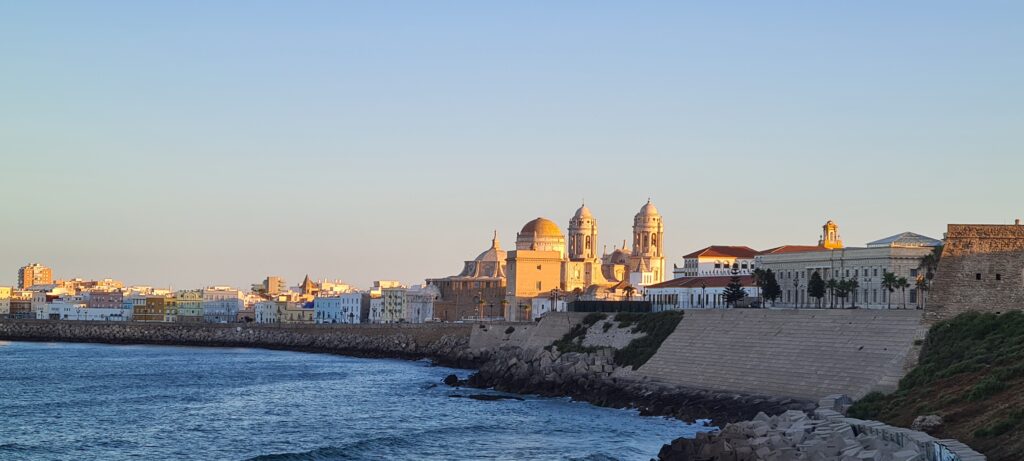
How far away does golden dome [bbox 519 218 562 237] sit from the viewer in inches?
5261

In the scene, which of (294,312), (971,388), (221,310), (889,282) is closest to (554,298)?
(889,282)

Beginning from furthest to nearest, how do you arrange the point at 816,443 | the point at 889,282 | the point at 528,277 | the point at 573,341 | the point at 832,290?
the point at 528,277
the point at 573,341
the point at 832,290
the point at 889,282
the point at 816,443

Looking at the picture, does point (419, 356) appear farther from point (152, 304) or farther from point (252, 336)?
point (152, 304)

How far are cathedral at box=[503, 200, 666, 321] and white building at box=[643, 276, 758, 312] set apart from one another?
1074 cm

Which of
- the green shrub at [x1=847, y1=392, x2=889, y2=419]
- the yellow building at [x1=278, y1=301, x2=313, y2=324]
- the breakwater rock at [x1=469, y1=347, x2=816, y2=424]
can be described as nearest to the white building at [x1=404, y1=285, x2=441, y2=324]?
the yellow building at [x1=278, y1=301, x2=313, y2=324]

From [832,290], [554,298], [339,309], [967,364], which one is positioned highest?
[554,298]

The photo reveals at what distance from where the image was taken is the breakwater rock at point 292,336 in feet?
345

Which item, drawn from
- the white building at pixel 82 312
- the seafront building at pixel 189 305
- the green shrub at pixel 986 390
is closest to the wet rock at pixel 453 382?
the green shrub at pixel 986 390

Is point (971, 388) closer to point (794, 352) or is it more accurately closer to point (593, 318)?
point (794, 352)

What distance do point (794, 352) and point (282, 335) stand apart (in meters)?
88.2

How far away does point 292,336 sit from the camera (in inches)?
5207

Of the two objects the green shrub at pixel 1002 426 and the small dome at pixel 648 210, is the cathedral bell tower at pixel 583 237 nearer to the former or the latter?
the small dome at pixel 648 210

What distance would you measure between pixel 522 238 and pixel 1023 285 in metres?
88.1

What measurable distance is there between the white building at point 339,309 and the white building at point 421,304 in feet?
45.0
